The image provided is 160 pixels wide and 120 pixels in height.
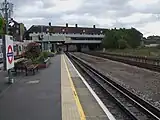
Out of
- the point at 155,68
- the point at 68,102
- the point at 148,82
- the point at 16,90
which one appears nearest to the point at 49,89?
the point at 16,90

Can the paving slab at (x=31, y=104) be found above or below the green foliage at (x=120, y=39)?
below

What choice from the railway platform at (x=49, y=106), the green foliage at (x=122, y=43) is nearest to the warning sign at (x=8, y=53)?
the railway platform at (x=49, y=106)

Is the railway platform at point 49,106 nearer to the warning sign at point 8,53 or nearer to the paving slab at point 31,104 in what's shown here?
the paving slab at point 31,104

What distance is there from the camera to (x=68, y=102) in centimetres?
1223

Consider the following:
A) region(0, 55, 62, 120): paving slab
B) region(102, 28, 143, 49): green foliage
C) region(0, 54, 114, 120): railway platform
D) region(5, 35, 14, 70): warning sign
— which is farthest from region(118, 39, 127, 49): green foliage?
region(5, 35, 14, 70): warning sign

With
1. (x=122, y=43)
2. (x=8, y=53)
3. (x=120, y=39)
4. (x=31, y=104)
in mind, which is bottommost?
(x=31, y=104)

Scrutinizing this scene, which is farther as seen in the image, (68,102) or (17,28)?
(17,28)

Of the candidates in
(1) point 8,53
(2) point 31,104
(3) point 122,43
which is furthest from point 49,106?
(3) point 122,43

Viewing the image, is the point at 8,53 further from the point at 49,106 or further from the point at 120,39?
the point at 120,39

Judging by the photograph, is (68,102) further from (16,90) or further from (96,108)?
(16,90)

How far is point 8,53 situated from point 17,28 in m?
117

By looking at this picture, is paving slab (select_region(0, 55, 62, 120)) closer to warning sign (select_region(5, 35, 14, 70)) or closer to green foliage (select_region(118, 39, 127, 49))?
warning sign (select_region(5, 35, 14, 70))

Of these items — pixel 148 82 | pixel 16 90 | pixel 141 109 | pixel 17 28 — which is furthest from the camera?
pixel 17 28

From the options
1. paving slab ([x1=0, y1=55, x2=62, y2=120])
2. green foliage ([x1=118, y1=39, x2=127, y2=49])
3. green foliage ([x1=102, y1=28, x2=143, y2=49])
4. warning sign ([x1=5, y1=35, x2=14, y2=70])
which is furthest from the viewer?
green foliage ([x1=102, y1=28, x2=143, y2=49])
